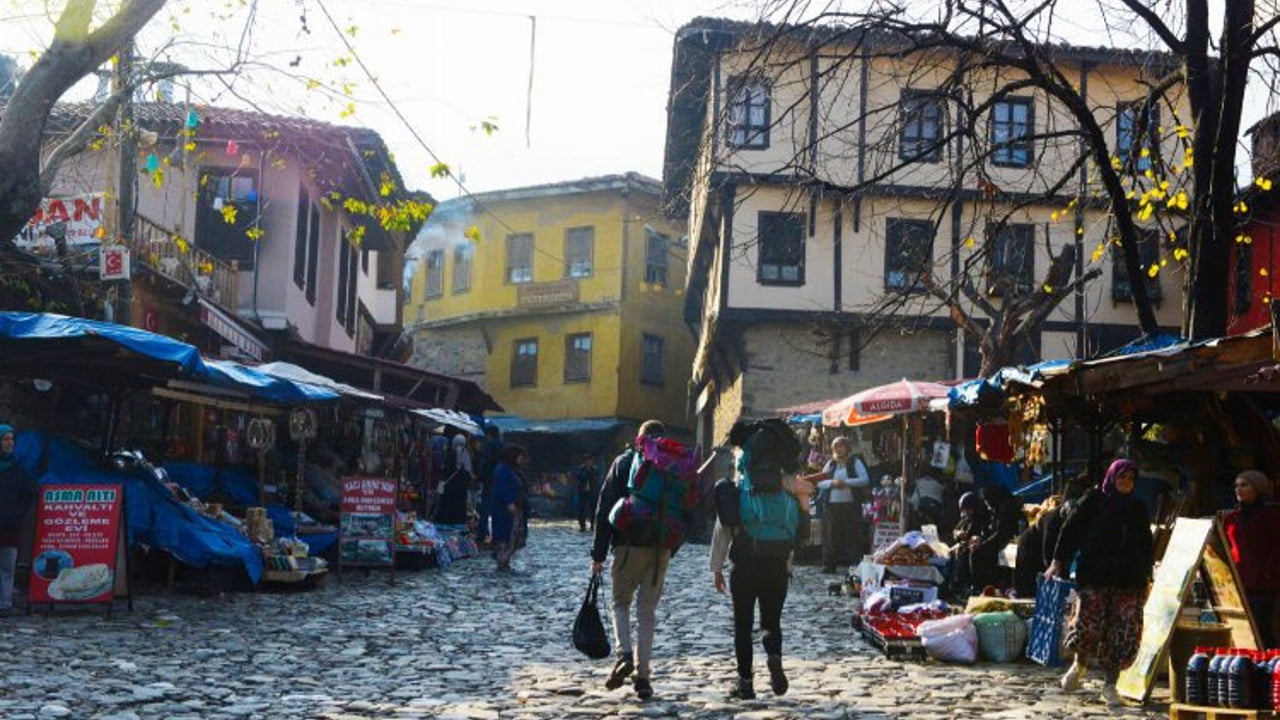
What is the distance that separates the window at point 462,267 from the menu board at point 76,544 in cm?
3775

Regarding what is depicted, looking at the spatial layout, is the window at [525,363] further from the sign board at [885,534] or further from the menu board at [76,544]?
the menu board at [76,544]

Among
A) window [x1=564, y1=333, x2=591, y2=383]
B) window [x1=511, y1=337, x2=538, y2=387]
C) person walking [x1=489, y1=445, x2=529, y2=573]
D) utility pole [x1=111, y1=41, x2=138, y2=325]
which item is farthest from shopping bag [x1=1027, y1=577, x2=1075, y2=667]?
window [x1=511, y1=337, x2=538, y2=387]

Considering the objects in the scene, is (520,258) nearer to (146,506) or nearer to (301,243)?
(301,243)

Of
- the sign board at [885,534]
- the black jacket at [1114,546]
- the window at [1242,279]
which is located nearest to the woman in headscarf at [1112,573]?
the black jacket at [1114,546]

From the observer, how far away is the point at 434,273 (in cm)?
5181

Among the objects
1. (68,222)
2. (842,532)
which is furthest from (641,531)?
(68,222)

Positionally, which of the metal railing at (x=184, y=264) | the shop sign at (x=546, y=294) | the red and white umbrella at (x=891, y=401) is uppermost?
the shop sign at (x=546, y=294)

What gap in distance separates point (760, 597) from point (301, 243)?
1878 centimetres

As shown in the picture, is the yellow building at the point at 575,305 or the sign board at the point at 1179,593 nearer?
the sign board at the point at 1179,593

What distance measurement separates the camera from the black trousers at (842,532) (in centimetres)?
Answer: 1966

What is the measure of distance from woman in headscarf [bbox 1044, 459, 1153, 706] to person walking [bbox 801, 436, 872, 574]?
9713 millimetres

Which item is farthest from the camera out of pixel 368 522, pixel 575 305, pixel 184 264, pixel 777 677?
pixel 575 305

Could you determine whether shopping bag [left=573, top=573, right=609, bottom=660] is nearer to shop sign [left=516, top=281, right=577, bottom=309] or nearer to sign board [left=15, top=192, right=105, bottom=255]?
sign board [left=15, top=192, right=105, bottom=255]

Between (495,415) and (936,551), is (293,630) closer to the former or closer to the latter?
(936,551)
